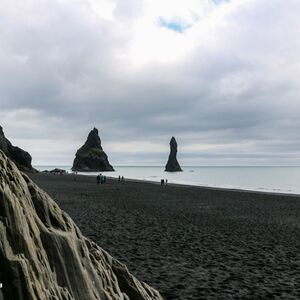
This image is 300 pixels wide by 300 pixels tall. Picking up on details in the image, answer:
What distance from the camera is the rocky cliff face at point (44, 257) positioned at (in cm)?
500

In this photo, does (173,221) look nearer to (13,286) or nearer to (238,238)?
(238,238)

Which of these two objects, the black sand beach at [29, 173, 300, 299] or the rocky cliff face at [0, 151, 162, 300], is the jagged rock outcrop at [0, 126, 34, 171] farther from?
the rocky cliff face at [0, 151, 162, 300]

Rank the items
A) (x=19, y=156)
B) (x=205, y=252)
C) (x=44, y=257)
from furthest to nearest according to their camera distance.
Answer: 1. (x=19, y=156)
2. (x=205, y=252)
3. (x=44, y=257)

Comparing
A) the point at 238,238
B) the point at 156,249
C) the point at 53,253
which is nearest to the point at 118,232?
the point at 156,249

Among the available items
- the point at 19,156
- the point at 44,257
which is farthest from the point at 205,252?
the point at 19,156

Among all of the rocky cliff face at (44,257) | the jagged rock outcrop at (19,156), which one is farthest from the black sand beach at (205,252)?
the jagged rock outcrop at (19,156)

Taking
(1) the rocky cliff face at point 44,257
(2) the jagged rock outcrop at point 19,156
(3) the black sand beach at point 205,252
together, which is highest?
(2) the jagged rock outcrop at point 19,156

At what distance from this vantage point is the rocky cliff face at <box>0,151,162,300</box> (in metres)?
5.00

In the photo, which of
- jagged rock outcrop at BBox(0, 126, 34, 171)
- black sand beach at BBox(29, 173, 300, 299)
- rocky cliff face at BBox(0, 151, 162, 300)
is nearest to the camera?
rocky cliff face at BBox(0, 151, 162, 300)

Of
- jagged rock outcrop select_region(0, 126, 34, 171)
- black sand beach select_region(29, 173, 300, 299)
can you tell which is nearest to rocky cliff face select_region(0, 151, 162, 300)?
black sand beach select_region(29, 173, 300, 299)

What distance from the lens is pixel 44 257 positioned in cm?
577

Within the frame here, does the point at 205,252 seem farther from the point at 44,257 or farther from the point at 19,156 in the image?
the point at 19,156

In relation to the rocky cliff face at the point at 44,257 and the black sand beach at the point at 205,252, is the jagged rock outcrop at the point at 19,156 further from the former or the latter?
the rocky cliff face at the point at 44,257

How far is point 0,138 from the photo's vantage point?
9069 cm
